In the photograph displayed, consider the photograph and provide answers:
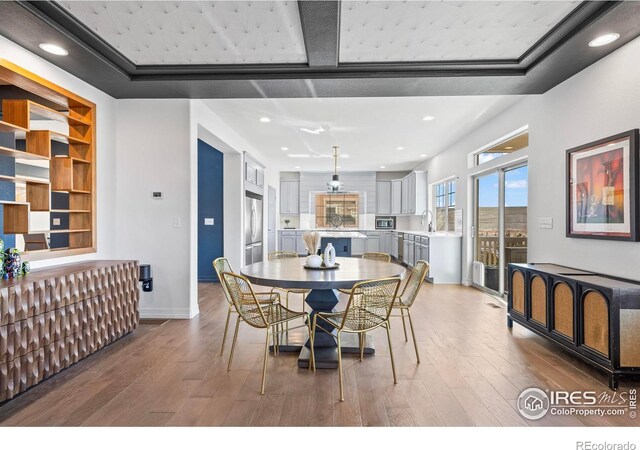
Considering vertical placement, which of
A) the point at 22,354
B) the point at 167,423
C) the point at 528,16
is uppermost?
the point at 528,16

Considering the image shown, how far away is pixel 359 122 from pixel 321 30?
281 cm

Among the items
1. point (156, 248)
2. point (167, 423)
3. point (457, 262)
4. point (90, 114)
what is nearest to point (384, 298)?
point (167, 423)

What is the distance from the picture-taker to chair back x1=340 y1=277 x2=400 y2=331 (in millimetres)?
2387

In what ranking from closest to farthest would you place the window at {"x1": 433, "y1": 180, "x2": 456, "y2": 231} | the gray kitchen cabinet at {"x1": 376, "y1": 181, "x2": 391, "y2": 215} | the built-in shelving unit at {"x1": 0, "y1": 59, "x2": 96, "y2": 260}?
1. the built-in shelving unit at {"x1": 0, "y1": 59, "x2": 96, "y2": 260}
2. the window at {"x1": 433, "y1": 180, "x2": 456, "y2": 231}
3. the gray kitchen cabinet at {"x1": 376, "y1": 181, "x2": 391, "y2": 215}

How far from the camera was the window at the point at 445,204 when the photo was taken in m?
7.04

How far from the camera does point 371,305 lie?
2484 mm

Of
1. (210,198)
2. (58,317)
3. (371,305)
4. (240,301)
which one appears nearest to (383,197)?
(210,198)

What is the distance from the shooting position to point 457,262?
643 cm

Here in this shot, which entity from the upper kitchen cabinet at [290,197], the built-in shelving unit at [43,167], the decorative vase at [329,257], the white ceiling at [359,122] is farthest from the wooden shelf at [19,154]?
the upper kitchen cabinet at [290,197]

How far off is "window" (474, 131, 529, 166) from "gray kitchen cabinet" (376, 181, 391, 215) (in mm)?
4629

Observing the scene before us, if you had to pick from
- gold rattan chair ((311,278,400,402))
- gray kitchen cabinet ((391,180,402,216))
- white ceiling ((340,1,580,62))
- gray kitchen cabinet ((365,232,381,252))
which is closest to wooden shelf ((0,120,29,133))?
white ceiling ((340,1,580,62))

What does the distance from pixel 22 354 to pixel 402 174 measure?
9.61 meters

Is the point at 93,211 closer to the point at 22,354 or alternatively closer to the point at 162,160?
the point at 162,160

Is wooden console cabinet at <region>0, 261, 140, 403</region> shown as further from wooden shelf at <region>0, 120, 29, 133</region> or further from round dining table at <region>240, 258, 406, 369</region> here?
round dining table at <region>240, 258, 406, 369</region>
